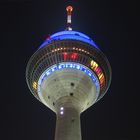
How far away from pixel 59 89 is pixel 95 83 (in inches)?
206

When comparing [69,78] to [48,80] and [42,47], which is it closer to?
[48,80]

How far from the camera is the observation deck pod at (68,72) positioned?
42406 millimetres

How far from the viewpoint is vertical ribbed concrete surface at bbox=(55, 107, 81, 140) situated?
38500 millimetres

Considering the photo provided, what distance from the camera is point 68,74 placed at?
42.7 metres

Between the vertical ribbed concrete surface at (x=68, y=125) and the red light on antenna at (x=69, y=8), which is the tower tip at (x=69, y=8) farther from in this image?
the vertical ribbed concrete surface at (x=68, y=125)

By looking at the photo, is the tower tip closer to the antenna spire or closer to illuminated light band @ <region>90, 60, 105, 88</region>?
the antenna spire

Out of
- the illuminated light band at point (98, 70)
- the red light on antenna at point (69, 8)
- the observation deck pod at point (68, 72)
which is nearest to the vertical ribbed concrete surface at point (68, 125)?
the observation deck pod at point (68, 72)

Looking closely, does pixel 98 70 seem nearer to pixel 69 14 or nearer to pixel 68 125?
pixel 68 125

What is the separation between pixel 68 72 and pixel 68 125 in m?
7.52

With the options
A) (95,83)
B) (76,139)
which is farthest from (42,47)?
(76,139)

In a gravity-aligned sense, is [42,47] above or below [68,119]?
above

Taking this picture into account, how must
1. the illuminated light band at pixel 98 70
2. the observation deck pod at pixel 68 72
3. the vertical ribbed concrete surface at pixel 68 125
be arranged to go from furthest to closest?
the illuminated light band at pixel 98 70 < the observation deck pod at pixel 68 72 < the vertical ribbed concrete surface at pixel 68 125

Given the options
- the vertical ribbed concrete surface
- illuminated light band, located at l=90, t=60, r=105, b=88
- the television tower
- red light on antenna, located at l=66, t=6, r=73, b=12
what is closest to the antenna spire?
red light on antenna, located at l=66, t=6, r=73, b=12

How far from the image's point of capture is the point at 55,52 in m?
44.3
